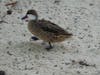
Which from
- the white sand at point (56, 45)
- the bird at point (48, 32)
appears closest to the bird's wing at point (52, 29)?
the bird at point (48, 32)

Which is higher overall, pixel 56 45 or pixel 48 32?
pixel 48 32

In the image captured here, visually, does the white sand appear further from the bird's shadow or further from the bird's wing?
the bird's wing

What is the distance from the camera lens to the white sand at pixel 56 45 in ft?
21.9

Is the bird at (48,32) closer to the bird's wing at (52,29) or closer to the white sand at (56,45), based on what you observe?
the bird's wing at (52,29)

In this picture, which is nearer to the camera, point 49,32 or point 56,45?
point 49,32

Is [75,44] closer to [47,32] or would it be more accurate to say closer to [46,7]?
[47,32]

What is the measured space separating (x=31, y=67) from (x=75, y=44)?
1.22 metres

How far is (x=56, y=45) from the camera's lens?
25.0ft

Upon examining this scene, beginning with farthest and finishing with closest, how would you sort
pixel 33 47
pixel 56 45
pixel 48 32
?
pixel 56 45, pixel 33 47, pixel 48 32

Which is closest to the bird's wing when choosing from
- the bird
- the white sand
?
the bird

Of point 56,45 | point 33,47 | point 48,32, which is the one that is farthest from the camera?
point 56,45

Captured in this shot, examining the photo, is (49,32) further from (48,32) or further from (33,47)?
(33,47)

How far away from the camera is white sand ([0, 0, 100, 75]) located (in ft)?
21.9

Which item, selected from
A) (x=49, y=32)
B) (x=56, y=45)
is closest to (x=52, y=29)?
(x=49, y=32)
